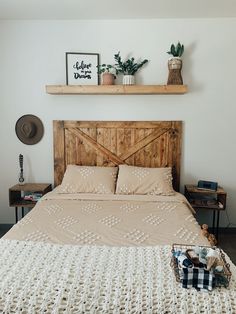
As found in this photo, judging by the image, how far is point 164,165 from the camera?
332cm

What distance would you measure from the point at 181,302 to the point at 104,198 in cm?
162

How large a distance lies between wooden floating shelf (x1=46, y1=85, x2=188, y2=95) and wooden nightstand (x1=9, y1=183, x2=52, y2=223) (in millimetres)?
1090

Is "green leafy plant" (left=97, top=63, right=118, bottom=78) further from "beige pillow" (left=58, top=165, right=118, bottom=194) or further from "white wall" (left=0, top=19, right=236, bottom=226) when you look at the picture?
"beige pillow" (left=58, top=165, right=118, bottom=194)

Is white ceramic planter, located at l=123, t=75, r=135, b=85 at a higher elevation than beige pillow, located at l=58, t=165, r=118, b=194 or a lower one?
higher

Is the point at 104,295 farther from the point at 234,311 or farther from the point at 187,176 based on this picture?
the point at 187,176

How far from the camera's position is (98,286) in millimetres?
1319

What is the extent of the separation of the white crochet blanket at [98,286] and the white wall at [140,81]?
1934 mm

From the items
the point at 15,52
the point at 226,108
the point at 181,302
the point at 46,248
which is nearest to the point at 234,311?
the point at 181,302

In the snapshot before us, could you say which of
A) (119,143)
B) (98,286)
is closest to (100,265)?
(98,286)

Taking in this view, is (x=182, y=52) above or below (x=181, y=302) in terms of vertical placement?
above

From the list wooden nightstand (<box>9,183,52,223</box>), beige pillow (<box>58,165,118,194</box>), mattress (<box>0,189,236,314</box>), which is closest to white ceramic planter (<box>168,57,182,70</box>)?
beige pillow (<box>58,165,118,194</box>)

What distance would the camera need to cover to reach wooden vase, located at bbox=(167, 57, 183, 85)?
303cm

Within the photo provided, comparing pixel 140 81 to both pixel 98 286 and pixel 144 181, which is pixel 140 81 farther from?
pixel 98 286

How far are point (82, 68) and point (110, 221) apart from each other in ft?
6.14
